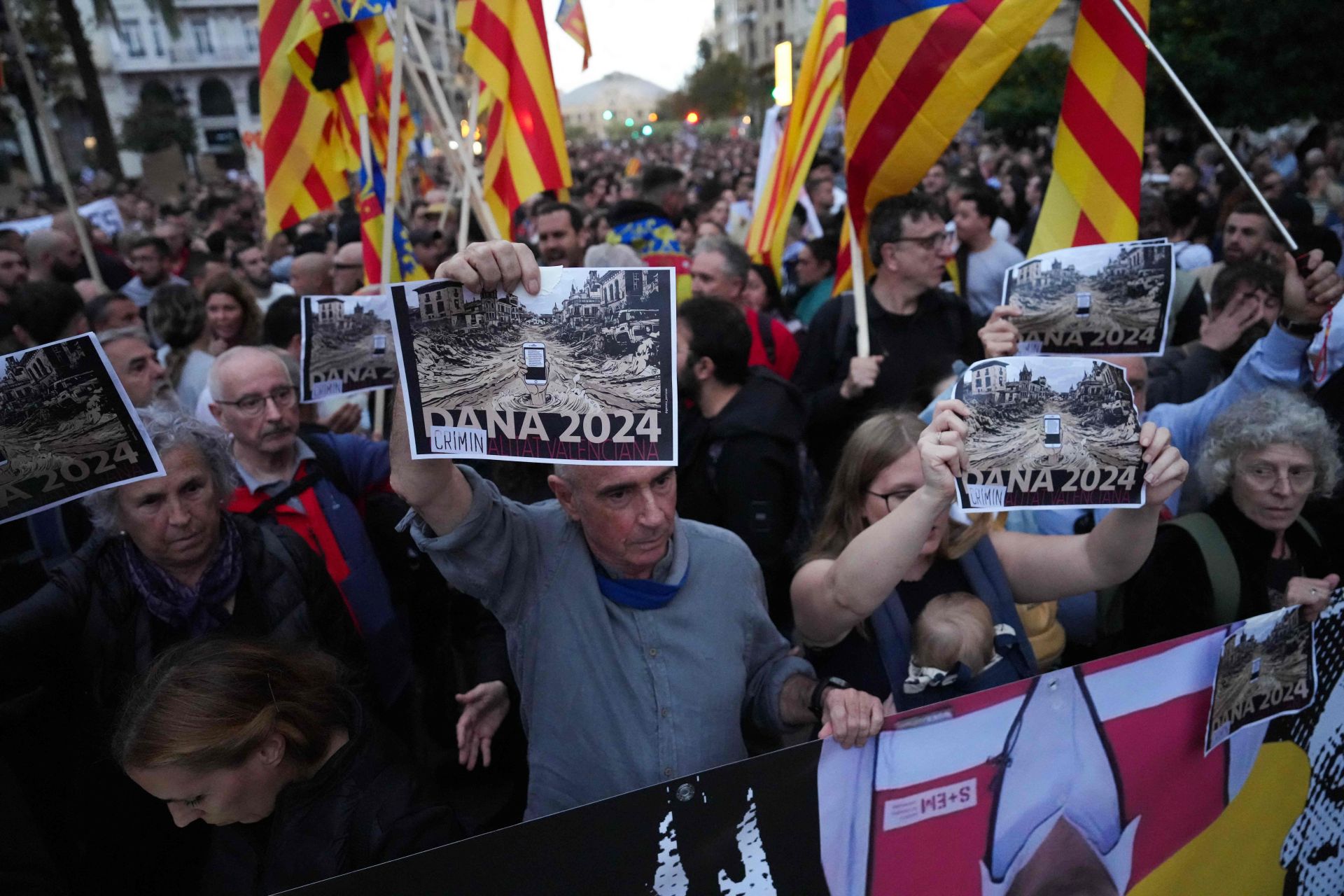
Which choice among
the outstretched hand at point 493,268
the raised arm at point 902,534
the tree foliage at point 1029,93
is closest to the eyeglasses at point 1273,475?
the raised arm at point 902,534

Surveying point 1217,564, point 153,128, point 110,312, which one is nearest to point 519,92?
point 110,312

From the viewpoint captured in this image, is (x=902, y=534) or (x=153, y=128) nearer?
(x=902, y=534)

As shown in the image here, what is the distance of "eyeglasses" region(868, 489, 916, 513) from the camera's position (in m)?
2.40

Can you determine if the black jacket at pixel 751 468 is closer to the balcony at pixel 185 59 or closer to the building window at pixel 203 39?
the balcony at pixel 185 59

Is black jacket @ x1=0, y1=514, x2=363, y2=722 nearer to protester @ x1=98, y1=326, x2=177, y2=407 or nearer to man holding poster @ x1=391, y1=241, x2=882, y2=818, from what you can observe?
man holding poster @ x1=391, y1=241, x2=882, y2=818

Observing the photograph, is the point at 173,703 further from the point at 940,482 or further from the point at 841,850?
the point at 940,482

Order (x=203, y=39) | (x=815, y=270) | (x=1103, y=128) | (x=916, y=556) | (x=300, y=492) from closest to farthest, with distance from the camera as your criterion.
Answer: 1. (x=916, y=556)
2. (x=300, y=492)
3. (x=1103, y=128)
4. (x=815, y=270)
5. (x=203, y=39)

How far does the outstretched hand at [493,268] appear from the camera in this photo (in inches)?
68.1

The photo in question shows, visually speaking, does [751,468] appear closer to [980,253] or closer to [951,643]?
[951,643]

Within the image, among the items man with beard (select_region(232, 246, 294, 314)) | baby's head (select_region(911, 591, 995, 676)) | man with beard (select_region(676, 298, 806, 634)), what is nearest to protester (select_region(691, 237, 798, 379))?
man with beard (select_region(676, 298, 806, 634))

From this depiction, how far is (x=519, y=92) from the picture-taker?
4.77 m

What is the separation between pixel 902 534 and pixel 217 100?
8376 cm

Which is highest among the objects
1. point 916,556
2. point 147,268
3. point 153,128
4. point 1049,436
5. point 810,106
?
point 810,106

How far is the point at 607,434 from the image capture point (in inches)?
71.6
